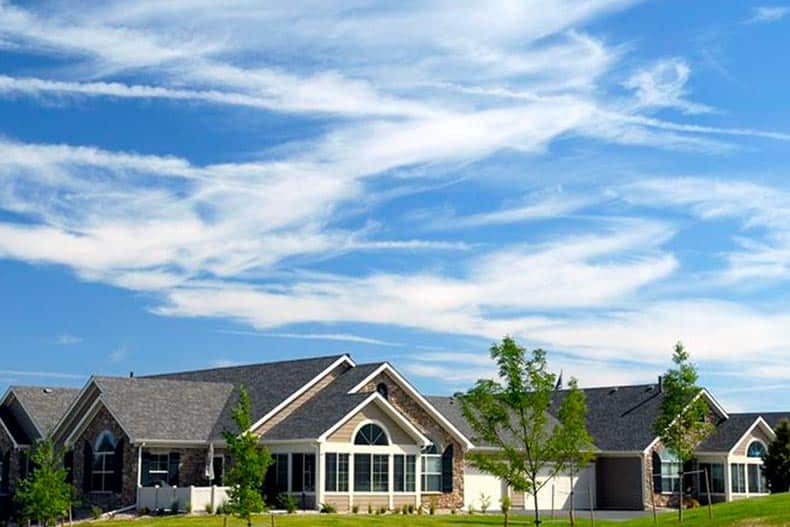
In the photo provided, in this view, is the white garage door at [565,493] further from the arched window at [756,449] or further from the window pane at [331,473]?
the window pane at [331,473]

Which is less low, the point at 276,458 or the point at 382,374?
the point at 382,374

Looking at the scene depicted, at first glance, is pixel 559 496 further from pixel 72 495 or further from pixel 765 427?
pixel 72 495

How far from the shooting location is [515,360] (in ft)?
125

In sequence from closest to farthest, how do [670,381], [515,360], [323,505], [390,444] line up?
[515,360]
[670,381]
[323,505]
[390,444]

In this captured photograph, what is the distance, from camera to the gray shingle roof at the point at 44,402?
2232 inches

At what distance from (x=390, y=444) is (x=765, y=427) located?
22512mm

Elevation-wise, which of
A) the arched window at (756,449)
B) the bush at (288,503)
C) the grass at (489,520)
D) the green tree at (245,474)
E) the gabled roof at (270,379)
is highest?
A: the gabled roof at (270,379)

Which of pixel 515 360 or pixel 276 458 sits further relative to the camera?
pixel 276 458

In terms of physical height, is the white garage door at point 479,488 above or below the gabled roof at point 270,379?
below

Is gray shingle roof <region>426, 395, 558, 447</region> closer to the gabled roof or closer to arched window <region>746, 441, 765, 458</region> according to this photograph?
the gabled roof

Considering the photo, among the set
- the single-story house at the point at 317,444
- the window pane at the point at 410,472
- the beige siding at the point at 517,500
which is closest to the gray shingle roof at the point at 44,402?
the single-story house at the point at 317,444

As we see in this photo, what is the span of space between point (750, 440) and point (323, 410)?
24142 mm

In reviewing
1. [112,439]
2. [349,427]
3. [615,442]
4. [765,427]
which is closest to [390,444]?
[349,427]

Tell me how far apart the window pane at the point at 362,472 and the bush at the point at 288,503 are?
8.89 feet
